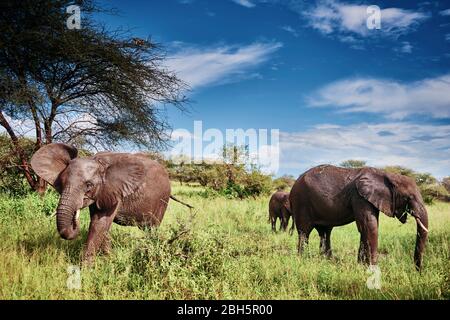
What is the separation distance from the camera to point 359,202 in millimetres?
7637

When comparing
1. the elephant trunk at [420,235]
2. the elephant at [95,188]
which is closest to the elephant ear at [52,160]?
the elephant at [95,188]

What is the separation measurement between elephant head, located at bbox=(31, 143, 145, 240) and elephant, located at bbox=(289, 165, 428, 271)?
3548 millimetres

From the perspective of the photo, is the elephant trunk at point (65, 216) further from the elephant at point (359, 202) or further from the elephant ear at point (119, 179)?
the elephant at point (359, 202)

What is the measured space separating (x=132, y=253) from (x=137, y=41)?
9.63 metres

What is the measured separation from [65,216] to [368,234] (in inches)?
194

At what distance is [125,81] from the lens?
→ 13.6m

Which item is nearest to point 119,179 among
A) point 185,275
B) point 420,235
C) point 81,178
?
point 81,178

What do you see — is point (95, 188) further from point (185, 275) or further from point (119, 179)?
point (185, 275)

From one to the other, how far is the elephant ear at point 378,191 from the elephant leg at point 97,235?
169 inches

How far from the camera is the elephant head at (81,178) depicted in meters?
5.64

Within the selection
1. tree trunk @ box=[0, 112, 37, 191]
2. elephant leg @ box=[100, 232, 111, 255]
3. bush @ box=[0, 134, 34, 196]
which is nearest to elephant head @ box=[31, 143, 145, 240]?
elephant leg @ box=[100, 232, 111, 255]
